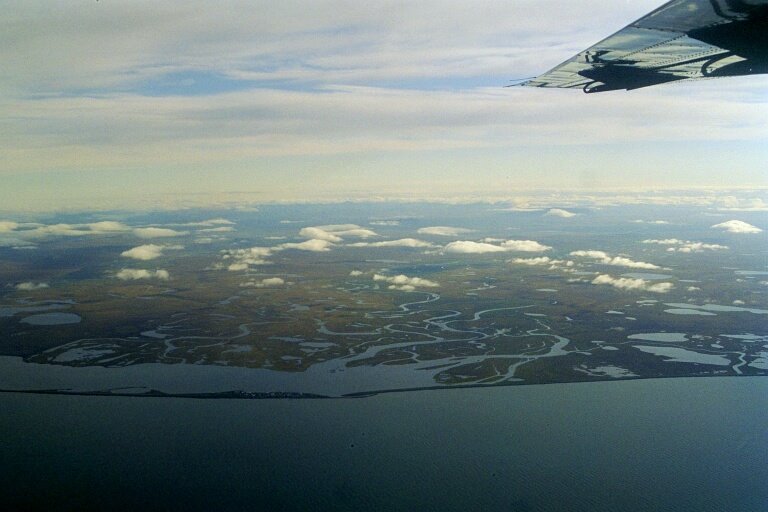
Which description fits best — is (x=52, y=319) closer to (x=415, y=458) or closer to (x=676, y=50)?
(x=415, y=458)

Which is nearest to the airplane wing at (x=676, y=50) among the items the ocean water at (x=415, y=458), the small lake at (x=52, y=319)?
the ocean water at (x=415, y=458)

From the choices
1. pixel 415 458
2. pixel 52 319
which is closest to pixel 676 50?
pixel 415 458

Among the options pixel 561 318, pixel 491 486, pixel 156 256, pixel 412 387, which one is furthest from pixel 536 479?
pixel 156 256

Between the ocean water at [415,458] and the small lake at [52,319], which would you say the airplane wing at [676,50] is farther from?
the small lake at [52,319]

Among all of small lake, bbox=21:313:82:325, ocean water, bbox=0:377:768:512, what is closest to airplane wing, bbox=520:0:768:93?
ocean water, bbox=0:377:768:512

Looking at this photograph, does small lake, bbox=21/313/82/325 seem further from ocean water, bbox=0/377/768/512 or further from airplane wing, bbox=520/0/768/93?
airplane wing, bbox=520/0/768/93
